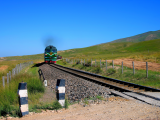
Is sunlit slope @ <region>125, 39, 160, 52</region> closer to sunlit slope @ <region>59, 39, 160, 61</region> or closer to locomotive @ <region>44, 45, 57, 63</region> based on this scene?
sunlit slope @ <region>59, 39, 160, 61</region>

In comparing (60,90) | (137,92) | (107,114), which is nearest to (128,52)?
(137,92)

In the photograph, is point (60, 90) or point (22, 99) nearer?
point (22, 99)

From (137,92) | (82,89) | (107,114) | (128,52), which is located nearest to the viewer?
(107,114)

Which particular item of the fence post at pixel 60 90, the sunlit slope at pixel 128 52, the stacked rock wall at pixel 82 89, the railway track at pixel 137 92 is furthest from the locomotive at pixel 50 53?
the fence post at pixel 60 90

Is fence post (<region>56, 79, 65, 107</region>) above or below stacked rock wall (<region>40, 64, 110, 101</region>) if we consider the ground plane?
above

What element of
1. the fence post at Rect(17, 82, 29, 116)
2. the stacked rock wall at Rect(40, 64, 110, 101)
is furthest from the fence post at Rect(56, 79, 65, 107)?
the stacked rock wall at Rect(40, 64, 110, 101)

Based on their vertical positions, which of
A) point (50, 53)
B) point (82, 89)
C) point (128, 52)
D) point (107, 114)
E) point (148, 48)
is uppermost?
point (148, 48)

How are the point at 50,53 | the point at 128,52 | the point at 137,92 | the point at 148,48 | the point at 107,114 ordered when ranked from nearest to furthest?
the point at 107,114 → the point at 137,92 → the point at 50,53 → the point at 128,52 → the point at 148,48

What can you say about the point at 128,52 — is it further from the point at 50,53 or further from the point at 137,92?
the point at 137,92

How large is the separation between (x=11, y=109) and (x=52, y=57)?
101 ft

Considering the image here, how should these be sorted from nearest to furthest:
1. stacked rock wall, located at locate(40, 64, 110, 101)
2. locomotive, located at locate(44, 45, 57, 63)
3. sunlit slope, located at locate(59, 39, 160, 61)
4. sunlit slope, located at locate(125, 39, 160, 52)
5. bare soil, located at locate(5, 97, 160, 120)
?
bare soil, located at locate(5, 97, 160, 120) → stacked rock wall, located at locate(40, 64, 110, 101) → locomotive, located at locate(44, 45, 57, 63) → sunlit slope, located at locate(59, 39, 160, 61) → sunlit slope, located at locate(125, 39, 160, 52)

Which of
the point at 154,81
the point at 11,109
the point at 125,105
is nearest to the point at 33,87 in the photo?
the point at 11,109

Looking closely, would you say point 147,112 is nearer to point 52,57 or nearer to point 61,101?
point 61,101

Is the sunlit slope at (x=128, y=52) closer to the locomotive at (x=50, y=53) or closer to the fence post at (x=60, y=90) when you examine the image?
the locomotive at (x=50, y=53)
